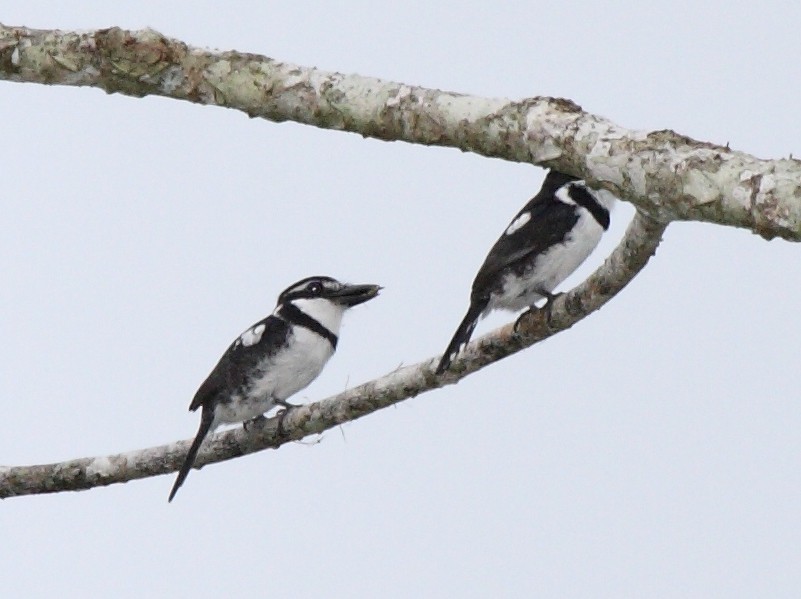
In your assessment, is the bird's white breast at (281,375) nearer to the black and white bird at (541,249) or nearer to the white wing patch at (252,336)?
the white wing patch at (252,336)

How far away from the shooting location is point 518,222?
6629mm

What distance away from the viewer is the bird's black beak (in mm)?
7234

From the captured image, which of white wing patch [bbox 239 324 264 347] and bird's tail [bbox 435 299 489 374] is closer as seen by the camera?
bird's tail [bbox 435 299 489 374]

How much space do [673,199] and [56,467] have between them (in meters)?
3.56

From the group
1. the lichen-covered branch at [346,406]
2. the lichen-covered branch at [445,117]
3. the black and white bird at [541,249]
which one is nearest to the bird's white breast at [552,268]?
the black and white bird at [541,249]

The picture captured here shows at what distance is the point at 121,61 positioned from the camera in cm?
356

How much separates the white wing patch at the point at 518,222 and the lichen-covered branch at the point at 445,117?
3.19 metres

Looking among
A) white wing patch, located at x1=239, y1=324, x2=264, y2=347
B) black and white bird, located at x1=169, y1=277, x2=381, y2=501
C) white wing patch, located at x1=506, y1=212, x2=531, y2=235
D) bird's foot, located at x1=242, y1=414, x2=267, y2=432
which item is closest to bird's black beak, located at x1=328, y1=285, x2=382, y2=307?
black and white bird, located at x1=169, y1=277, x2=381, y2=501

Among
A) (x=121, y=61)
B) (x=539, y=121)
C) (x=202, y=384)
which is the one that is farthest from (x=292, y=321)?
(x=539, y=121)

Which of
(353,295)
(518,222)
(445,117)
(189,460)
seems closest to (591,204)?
(518,222)

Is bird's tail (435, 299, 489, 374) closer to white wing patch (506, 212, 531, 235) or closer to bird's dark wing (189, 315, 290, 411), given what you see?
white wing patch (506, 212, 531, 235)

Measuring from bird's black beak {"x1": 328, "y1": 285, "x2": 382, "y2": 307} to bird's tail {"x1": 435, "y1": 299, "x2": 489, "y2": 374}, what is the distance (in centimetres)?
104

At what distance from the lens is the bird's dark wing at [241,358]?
274 inches

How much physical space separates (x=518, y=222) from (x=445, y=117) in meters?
3.38
